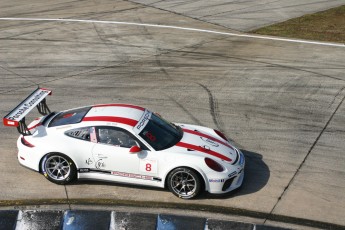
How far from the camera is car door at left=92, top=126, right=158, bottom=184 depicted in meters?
10.4

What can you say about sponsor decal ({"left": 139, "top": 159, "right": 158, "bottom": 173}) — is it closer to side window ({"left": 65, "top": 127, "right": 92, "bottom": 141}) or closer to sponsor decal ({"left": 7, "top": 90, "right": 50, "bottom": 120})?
side window ({"left": 65, "top": 127, "right": 92, "bottom": 141})

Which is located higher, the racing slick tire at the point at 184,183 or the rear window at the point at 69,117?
the rear window at the point at 69,117

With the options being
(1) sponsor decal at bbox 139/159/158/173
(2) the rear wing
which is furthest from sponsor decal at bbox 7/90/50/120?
(1) sponsor decal at bbox 139/159/158/173

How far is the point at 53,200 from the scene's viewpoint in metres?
10.4

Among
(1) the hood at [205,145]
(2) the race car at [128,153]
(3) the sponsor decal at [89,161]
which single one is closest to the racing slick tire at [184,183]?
(2) the race car at [128,153]

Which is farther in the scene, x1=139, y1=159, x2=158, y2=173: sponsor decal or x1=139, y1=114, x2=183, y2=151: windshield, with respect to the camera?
x1=139, y1=114, x2=183, y2=151: windshield

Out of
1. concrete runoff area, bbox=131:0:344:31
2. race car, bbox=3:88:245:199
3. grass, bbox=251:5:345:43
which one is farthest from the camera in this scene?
concrete runoff area, bbox=131:0:344:31

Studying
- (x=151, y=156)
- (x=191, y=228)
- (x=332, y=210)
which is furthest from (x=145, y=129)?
(x=332, y=210)

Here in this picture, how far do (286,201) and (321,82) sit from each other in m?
7.02

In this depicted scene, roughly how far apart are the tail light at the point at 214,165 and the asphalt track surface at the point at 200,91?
0.62 m

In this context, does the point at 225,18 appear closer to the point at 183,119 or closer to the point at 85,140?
the point at 183,119

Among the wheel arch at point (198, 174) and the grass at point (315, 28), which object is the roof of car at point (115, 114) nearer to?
the wheel arch at point (198, 174)

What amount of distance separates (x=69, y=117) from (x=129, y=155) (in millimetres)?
1679

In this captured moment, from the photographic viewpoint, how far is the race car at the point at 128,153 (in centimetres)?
1030
